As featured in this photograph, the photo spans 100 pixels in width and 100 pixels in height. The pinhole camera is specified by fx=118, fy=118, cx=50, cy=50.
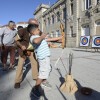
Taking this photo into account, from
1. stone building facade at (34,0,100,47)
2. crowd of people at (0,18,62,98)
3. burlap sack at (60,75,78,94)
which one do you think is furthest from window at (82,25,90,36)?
burlap sack at (60,75,78,94)

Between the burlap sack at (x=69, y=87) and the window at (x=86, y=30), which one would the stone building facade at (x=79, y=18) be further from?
the burlap sack at (x=69, y=87)

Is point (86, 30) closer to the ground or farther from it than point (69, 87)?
farther from it

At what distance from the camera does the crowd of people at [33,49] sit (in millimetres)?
2199

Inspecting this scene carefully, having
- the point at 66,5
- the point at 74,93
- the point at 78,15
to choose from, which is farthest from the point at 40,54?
the point at 66,5

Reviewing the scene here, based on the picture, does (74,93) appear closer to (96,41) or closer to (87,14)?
(96,41)

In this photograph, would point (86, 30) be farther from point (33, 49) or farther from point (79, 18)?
point (33, 49)

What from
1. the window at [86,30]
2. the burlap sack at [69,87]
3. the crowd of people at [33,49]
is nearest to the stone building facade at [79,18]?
the window at [86,30]

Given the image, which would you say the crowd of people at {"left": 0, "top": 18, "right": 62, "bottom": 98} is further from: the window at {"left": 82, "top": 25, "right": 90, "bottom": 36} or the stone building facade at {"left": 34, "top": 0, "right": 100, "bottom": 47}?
the window at {"left": 82, "top": 25, "right": 90, "bottom": 36}

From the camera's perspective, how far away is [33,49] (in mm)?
2816

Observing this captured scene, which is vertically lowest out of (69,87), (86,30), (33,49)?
Answer: (69,87)

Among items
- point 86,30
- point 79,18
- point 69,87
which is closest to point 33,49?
point 69,87

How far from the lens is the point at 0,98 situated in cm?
218

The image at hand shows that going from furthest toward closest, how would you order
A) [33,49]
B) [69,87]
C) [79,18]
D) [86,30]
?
[79,18], [86,30], [33,49], [69,87]

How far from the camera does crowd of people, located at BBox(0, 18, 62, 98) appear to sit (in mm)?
2199
